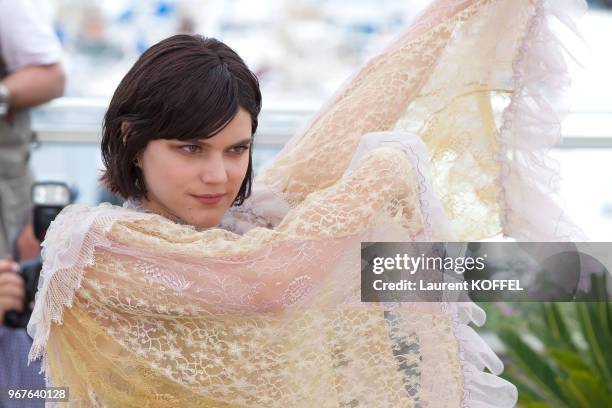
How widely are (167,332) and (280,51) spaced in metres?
4.58

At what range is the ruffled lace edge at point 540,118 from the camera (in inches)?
67.1

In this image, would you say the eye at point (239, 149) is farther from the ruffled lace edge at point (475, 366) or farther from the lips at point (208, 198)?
the ruffled lace edge at point (475, 366)

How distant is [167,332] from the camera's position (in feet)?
4.81

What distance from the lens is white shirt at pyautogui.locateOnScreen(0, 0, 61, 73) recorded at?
2422 millimetres

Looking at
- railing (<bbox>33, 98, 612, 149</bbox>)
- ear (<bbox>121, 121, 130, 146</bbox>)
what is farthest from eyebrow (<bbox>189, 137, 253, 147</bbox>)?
railing (<bbox>33, 98, 612, 149</bbox>)

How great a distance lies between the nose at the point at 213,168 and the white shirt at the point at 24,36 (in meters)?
1.10

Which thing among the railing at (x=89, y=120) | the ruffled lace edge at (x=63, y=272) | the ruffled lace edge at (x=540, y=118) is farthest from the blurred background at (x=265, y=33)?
the ruffled lace edge at (x=63, y=272)

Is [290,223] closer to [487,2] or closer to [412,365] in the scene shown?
[412,365]

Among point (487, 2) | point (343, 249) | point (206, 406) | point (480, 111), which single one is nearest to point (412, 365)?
point (343, 249)

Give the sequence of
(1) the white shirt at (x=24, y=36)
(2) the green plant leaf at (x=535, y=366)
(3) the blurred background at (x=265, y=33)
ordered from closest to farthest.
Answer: (1) the white shirt at (x=24, y=36), (2) the green plant leaf at (x=535, y=366), (3) the blurred background at (x=265, y=33)

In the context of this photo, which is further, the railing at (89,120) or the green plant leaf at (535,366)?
the railing at (89,120)

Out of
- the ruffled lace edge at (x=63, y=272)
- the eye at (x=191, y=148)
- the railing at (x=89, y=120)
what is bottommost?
the ruffled lace edge at (x=63, y=272)

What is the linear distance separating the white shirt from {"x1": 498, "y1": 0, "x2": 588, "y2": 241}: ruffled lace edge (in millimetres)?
1247

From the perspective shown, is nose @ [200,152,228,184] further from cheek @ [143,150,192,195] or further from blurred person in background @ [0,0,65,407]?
blurred person in background @ [0,0,65,407]
